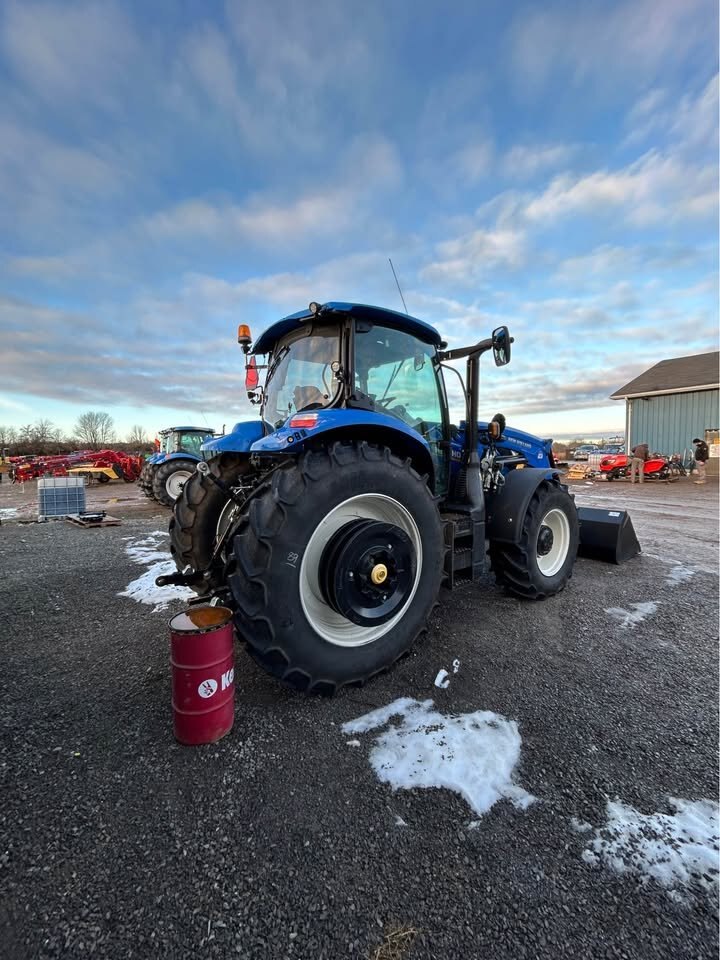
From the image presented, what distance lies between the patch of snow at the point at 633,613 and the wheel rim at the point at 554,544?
60 cm

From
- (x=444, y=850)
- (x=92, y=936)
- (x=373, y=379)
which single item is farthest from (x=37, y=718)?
(x=373, y=379)

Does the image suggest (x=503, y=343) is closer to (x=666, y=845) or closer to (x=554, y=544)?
(x=554, y=544)

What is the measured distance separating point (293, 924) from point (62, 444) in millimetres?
48008

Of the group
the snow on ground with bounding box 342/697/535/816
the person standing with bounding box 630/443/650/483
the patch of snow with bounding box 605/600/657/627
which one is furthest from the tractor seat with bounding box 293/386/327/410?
the person standing with bounding box 630/443/650/483

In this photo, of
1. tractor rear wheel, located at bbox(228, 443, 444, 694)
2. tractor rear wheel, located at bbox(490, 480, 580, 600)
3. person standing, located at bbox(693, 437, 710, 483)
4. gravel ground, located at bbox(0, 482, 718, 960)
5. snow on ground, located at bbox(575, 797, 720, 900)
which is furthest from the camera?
person standing, located at bbox(693, 437, 710, 483)

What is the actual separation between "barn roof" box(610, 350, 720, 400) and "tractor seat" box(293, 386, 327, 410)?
1980 centimetres

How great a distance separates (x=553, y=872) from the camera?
145 centimetres

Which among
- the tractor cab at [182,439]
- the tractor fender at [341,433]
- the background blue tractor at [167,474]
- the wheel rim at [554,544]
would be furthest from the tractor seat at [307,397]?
the tractor cab at [182,439]

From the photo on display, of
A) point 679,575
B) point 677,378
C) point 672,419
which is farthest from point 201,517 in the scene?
point 677,378

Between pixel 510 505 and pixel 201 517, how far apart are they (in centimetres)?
249

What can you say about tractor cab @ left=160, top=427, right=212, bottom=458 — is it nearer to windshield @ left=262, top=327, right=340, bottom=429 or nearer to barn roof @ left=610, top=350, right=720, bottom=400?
windshield @ left=262, top=327, right=340, bottom=429

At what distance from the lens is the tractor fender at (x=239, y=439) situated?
309 centimetres

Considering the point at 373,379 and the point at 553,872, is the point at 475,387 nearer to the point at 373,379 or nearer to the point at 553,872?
the point at 373,379

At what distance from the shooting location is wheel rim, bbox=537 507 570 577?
407cm
